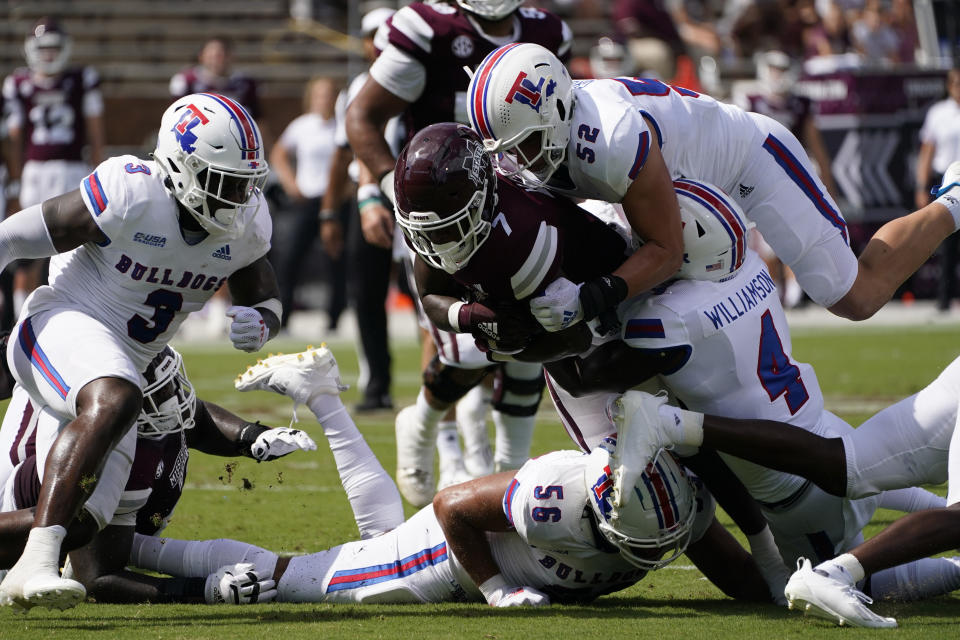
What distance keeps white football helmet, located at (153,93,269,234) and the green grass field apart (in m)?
0.79

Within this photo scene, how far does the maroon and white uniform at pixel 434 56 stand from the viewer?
5383mm

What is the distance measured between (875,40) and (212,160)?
13997 millimetres

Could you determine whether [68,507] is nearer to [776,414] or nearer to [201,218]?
[201,218]

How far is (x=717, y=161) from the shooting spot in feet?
13.5

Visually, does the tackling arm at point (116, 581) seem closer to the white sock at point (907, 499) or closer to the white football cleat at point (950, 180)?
the white sock at point (907, 499)

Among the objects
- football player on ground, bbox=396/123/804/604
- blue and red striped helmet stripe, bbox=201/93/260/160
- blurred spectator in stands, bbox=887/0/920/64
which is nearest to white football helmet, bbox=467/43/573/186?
football player on ground, bbox=396/123/804/604

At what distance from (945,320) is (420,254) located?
9.21 meters

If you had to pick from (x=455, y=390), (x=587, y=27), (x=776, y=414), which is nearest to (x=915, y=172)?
(x=587, y=27)

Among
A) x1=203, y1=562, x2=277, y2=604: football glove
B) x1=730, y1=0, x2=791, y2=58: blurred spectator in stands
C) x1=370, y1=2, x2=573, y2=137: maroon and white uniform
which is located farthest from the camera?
x1=730, y1=0, x2=791, y2=58: blurred spectator in stands

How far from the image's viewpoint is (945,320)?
11844 mm

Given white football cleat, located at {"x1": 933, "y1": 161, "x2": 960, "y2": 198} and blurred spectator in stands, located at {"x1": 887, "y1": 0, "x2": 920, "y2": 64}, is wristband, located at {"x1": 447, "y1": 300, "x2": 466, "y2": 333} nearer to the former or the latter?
white football cleat, located at {"x1": 933, "y1": 161, "x2": 960, "y2": 198}

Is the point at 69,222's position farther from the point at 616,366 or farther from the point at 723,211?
the point at 723,211

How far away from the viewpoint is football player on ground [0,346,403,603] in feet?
12.4

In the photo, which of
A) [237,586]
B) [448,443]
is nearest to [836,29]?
[448,443]
